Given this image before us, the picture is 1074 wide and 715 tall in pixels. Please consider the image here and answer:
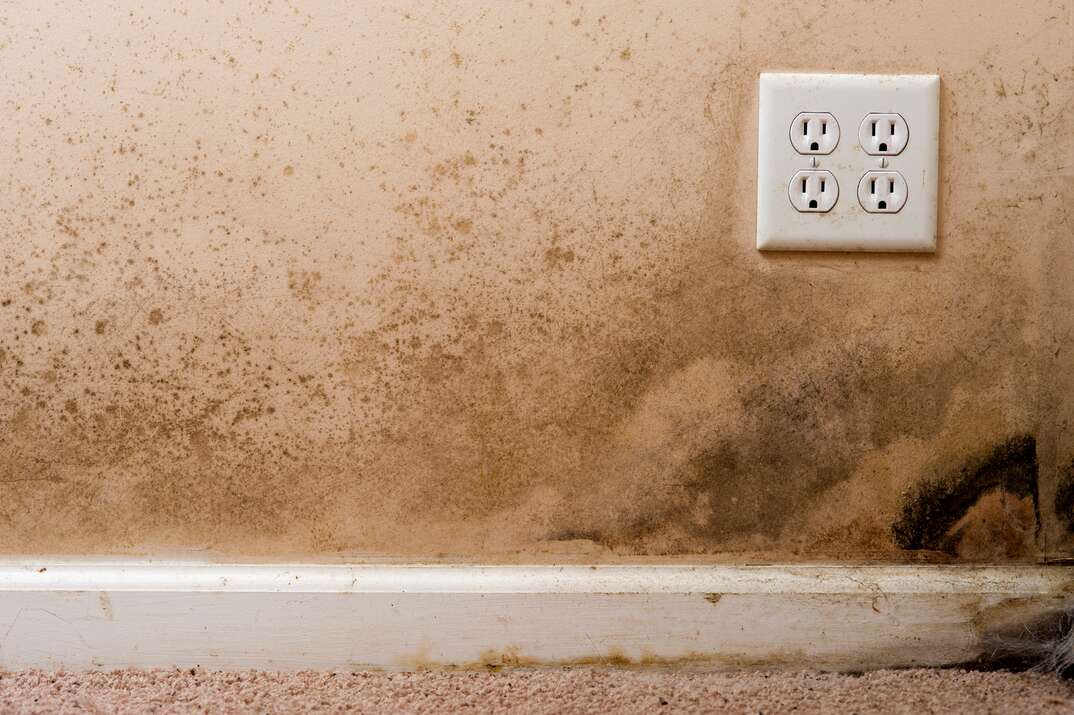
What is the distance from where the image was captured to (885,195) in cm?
88

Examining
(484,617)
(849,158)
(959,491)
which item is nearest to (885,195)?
(849,158)

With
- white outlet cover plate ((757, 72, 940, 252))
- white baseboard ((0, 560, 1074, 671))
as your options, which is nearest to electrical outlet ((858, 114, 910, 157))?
white outlet cover plate ((757, 72, 940, 252))

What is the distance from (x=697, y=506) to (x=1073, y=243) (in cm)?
51

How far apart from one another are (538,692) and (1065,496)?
2.06 ft

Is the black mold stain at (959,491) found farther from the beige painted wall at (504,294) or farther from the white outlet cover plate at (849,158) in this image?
the white outlet cover plate at (849,158)

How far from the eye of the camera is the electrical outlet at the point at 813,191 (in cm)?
88

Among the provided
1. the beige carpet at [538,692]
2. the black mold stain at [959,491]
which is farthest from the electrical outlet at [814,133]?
the beige carpet at [538,692]

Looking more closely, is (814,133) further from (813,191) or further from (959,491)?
(959,491)

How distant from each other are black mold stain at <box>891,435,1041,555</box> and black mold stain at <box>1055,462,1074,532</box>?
2cm

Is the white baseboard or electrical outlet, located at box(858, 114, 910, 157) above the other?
electrical outlet, located at box(858, 114, 910, 157)

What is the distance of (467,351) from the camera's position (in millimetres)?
892

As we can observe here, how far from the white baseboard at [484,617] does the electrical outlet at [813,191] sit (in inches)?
16.1

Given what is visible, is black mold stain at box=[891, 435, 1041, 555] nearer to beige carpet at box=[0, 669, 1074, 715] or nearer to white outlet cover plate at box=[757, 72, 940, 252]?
beige carpet at box=[0, 669, 1074, 715]

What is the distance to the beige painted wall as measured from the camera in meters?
0.88
